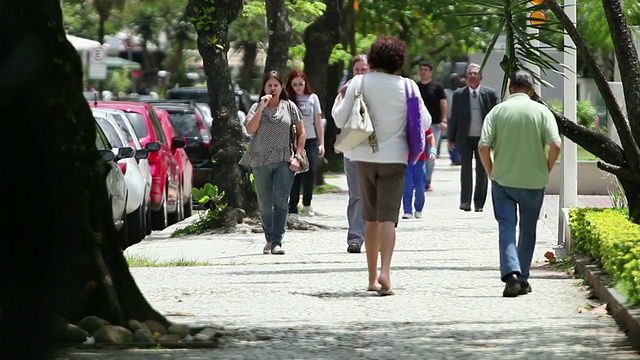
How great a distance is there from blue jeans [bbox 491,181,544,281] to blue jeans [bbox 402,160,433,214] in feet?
25.6

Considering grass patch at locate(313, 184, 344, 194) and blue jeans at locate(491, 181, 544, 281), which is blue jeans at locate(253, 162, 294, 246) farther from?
grass patch at locate(313, 184, 344, 194)

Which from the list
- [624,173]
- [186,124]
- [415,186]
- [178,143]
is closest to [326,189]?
[186,124]

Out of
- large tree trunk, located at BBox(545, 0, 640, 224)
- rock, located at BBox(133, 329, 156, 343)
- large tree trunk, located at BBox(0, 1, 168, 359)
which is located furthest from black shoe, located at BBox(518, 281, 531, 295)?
large tree trunk, located at BBox(0, 1, 168, 359)

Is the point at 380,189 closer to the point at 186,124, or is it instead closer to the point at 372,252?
the point at 372,252

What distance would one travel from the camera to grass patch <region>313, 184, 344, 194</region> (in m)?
27.0

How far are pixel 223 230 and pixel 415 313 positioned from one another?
8221mm

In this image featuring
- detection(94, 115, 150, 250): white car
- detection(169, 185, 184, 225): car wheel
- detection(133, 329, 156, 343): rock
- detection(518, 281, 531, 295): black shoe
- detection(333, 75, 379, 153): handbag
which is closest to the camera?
detection(133, 329, 156, 343): rock

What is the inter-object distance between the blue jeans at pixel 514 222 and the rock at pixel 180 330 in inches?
119

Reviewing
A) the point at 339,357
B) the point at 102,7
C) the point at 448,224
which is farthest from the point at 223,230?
the point at 102,7

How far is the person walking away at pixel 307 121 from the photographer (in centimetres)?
1688

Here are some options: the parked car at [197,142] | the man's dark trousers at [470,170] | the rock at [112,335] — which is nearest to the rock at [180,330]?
the rock at [112,335]

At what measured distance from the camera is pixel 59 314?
16.4 feet

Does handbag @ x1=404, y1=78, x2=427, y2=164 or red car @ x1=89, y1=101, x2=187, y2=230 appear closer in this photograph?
handbag @ x1=404, y1=78, x2=427, y2=164

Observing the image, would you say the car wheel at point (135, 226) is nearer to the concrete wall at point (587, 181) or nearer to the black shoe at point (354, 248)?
the black shoe at point (354, 248)
